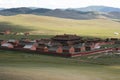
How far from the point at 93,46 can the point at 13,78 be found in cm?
6125

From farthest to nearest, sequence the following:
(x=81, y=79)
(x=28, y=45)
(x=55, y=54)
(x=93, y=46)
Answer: (x=93, y=46), (x=28, y=45), (x=55, y=54), (x=81, y=79)

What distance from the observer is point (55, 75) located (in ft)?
130

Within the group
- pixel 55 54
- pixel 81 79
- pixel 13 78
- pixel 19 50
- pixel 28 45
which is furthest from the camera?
pixel 28 45

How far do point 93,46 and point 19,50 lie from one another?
23.4 meters

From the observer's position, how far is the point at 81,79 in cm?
3853

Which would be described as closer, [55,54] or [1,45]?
[55,54]

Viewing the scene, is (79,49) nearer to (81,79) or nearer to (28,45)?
(28,45)

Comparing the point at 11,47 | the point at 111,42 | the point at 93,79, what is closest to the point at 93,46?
the point at 111,42

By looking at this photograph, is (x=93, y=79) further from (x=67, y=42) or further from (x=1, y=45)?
(x=67, y=42)

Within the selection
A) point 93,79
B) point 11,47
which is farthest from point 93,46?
point 93,79

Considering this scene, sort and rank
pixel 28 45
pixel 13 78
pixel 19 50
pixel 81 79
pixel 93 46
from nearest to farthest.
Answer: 1. pixel 13 78
2. pixel 81 79
3. pixel 19 50
4. pixel 28 45
5. pixel 93 46

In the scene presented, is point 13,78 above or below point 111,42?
above

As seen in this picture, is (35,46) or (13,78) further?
(35,46)

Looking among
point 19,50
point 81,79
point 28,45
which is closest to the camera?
point 81,79
